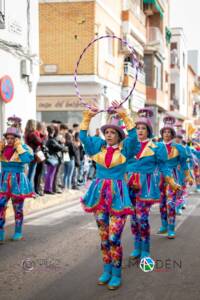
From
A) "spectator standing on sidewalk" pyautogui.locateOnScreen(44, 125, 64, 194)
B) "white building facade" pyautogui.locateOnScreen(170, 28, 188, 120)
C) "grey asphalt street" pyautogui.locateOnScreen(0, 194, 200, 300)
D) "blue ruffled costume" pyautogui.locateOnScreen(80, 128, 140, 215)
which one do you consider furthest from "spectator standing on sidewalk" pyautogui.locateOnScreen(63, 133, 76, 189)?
"white building facade" pyautogui.locateOnScreen(170, 28, 188, 120)

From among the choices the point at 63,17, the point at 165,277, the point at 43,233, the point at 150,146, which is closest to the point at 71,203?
the point at 43,233

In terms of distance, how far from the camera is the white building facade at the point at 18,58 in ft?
43.8

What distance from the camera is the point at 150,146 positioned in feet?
22.4

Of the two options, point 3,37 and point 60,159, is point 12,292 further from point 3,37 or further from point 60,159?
point 3,37

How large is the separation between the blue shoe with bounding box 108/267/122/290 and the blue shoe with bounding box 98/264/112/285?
0.32 ft

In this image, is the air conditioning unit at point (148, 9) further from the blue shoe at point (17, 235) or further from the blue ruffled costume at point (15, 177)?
the blue shoe at point (17, 235)

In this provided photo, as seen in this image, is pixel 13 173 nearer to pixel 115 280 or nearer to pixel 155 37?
pixel 115 280

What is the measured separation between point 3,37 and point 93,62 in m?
7.54

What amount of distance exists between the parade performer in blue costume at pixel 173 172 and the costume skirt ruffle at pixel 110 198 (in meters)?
2.78

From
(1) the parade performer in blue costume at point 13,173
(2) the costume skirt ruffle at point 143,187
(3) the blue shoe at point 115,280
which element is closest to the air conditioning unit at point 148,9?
(1) the parade performer in blue costume at point 13,173

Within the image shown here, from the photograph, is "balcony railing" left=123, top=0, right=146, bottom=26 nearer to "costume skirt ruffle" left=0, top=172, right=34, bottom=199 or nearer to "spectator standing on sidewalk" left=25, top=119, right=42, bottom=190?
"spectator standing on sidewalk" left=25, top=119, right=42, bottom=190

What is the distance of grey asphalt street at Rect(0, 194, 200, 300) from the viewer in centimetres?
524

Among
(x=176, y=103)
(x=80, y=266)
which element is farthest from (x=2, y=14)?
(x=176, y=103)
